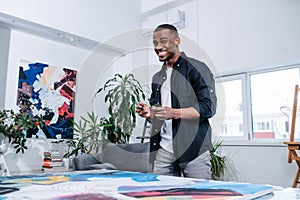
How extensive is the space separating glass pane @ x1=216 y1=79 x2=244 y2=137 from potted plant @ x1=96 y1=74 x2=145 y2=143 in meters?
0.97

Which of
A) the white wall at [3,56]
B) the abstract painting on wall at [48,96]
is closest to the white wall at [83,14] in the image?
the white wall at [3,56]

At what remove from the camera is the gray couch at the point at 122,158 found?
2594 mm

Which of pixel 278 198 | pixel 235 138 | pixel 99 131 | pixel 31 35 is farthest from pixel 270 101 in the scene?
pixel 31 35

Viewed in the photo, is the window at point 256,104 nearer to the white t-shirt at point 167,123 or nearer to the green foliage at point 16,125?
the white t-shirt at point 167,123

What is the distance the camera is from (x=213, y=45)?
130 inches

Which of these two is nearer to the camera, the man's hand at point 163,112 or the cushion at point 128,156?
the man's hand at point 163,112

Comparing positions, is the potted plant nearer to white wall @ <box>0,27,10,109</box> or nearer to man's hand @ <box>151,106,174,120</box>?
white wall @ <box>0,27,10,109</box>

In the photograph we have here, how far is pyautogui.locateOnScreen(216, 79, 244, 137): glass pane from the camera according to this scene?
125 inches

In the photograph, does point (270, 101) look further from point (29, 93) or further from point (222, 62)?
point (29, 93)

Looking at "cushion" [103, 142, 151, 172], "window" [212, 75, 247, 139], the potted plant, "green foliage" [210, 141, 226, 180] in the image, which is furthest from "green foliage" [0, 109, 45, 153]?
"window" [212, 75, 247, 139]

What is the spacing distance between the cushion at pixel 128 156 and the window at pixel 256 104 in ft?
3.32

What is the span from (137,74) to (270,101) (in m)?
1.75

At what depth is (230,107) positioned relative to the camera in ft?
10.8

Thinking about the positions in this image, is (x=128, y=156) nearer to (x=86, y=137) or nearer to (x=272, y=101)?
(x=86, y=137)
